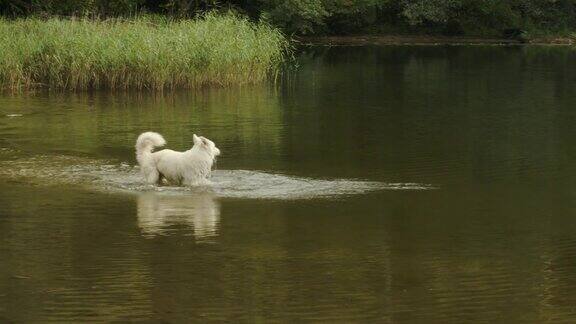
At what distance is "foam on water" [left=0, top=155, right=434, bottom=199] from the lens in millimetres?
15517

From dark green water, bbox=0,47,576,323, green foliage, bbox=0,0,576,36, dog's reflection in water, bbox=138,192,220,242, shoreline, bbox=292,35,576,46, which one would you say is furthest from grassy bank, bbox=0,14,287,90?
shoreline, bbox=292,35,576,46

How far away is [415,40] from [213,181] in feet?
167

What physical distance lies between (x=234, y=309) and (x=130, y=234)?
3.31m

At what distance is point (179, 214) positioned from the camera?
13.9 metres

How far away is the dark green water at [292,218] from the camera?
10125 millimetres

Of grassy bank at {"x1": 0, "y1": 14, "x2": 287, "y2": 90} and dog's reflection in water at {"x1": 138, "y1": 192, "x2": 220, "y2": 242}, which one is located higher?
grassy bank at {"x1": 0, "y1": 14, "x2": 287, "y2": 90}

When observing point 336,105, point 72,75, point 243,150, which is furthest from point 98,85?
point 243,150

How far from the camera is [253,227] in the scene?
521 inches

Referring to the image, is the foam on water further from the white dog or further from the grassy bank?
the grassy bank

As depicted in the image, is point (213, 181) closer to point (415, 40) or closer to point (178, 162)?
point (178, 162)

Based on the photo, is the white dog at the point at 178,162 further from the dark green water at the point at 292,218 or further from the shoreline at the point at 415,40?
the shoreline at the point at 415,40

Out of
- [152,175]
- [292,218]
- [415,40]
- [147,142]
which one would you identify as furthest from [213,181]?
[415,40]

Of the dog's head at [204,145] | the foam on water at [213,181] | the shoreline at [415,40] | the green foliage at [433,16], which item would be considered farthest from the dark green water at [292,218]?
the shoreline at [415,40]

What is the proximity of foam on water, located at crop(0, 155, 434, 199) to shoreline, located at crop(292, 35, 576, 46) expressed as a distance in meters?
46.6
